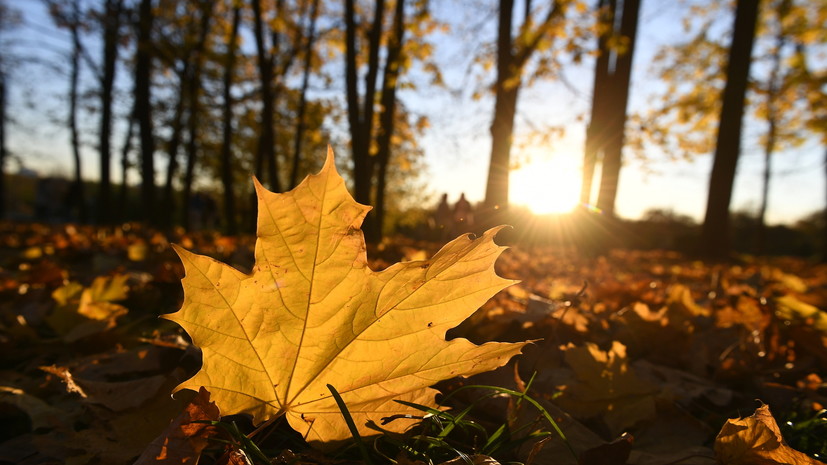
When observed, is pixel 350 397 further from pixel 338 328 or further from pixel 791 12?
pixel 791 12

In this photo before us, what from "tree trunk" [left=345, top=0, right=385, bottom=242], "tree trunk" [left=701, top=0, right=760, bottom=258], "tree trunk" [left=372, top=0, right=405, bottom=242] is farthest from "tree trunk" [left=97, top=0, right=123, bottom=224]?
"tree trunk" [left=701, top=0, right=760, bottom=258]

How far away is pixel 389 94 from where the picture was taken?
9516 millimetres

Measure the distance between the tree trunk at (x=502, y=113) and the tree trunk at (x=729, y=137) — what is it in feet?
14.5

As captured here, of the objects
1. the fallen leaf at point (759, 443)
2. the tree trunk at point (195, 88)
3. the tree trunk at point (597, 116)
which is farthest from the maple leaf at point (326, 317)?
the tree trunk at point (195, 88)

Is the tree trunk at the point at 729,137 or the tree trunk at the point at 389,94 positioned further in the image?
the tree trunk at the point at 729,137

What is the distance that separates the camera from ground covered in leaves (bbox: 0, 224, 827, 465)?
94cm

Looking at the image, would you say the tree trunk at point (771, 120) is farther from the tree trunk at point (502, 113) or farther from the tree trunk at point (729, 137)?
the tree trunk at point (502, 113)

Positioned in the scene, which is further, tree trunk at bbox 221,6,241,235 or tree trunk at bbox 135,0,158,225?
tree trunk at bbox 221,6,241,235

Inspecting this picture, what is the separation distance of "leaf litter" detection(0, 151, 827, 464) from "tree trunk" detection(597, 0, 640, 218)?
6652mm

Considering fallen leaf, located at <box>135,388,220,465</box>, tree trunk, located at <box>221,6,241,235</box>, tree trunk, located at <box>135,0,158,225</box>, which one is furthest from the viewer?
tree trunk, located at <box>221,6,241,235</box>

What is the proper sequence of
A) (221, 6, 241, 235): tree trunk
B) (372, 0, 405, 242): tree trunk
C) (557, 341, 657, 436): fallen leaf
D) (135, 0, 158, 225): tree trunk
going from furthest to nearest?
(221, 6, 241, 235): tree trunk < (135, 0, 158, 225): tree trunk < (372, 0, 405, 242): tree trunk < (557, 341, 657, 436): fallen leaf

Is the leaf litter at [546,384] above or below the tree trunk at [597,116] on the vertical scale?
below

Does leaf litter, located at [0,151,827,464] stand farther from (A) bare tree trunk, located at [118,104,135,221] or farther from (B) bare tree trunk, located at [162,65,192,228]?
(A) bare tree trunk, located at [118,104,135,221]

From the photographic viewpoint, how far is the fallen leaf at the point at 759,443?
0.80 m
